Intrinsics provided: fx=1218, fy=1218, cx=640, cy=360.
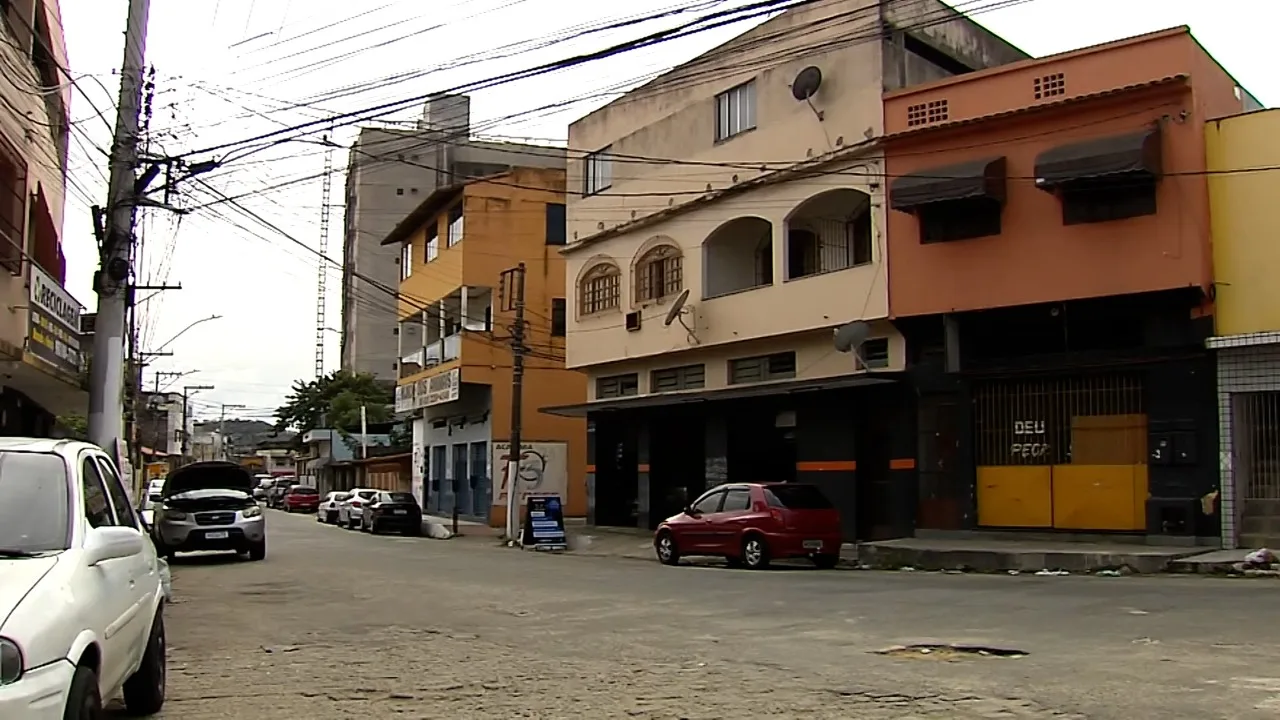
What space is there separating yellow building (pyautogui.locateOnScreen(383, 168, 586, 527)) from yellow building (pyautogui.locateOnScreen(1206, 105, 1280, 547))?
24.4m

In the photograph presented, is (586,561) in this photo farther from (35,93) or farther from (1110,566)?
(35,93)

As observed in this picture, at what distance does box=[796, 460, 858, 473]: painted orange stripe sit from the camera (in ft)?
85.1

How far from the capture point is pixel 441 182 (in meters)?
80.5

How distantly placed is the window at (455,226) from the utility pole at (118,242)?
86.9ft

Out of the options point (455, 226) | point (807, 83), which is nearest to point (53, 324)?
point (807, 83)

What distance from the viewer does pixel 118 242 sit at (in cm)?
1722

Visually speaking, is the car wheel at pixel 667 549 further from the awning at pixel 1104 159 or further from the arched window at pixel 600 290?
the arched window at pixel 600 290

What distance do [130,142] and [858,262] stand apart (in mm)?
15658

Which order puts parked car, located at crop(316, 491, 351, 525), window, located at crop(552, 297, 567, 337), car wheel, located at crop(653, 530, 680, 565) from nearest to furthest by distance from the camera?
1. car wheel, located at crop(653, 530, 680, 565)
2. window, located at crop(552, 297, 567, 337)
3. parked car, located at crop(316, 491, 351, 525)

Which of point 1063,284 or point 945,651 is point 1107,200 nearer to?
point 1063,284

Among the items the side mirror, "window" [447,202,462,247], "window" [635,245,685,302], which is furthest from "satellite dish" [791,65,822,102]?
the side mirror

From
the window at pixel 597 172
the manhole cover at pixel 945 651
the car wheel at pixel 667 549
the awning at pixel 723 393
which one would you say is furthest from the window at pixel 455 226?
the manhole cover at pixel 945 651

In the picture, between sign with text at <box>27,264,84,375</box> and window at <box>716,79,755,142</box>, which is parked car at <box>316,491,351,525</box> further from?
sign with text at <box>27,264,84,375</box>

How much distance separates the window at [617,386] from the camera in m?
34.2
